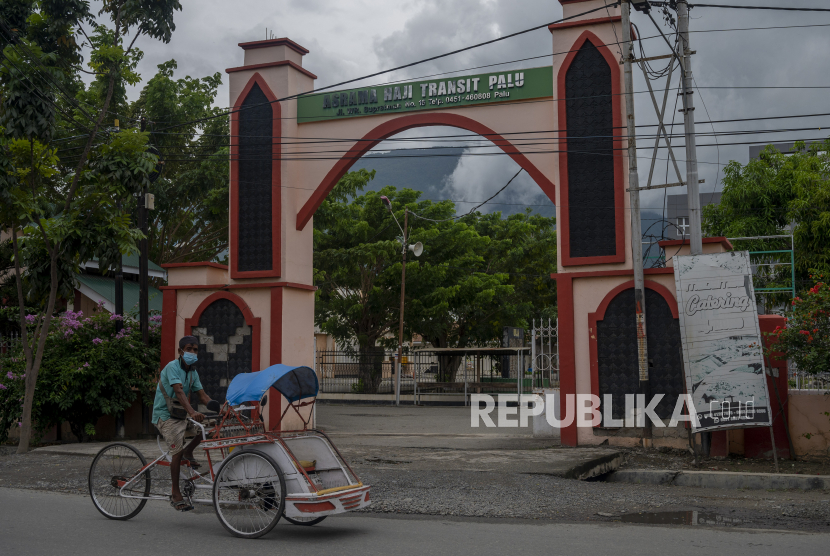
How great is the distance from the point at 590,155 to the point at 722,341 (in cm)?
379

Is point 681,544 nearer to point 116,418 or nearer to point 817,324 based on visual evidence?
point 817,324

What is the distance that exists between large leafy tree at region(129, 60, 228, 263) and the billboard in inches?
528

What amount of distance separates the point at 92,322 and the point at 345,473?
32.6 feet

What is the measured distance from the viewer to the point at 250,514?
6.21 metres

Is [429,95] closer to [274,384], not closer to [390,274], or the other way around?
[274,384]

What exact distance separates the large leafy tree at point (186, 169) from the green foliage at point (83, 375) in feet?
22.0

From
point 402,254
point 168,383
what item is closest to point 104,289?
point 402,254

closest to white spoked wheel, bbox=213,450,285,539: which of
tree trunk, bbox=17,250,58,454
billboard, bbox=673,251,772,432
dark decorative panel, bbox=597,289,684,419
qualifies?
billboard, bbox=673,251,772,432

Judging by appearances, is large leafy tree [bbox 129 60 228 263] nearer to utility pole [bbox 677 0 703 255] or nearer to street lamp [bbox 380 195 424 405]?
street lamp [bbox 380 195 424 405]

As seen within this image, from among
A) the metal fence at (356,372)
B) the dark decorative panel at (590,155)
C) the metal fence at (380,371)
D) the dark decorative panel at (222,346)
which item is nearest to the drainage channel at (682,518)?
the dark decorative panel at (590,155)

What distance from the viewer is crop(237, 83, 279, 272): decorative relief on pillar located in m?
14.8

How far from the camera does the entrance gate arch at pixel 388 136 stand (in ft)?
40.9

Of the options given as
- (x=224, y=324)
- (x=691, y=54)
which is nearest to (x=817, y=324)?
(x=691, y=54)

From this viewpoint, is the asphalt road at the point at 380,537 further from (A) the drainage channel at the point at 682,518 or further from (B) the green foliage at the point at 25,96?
(B) the green foliage at the point at 25,96
